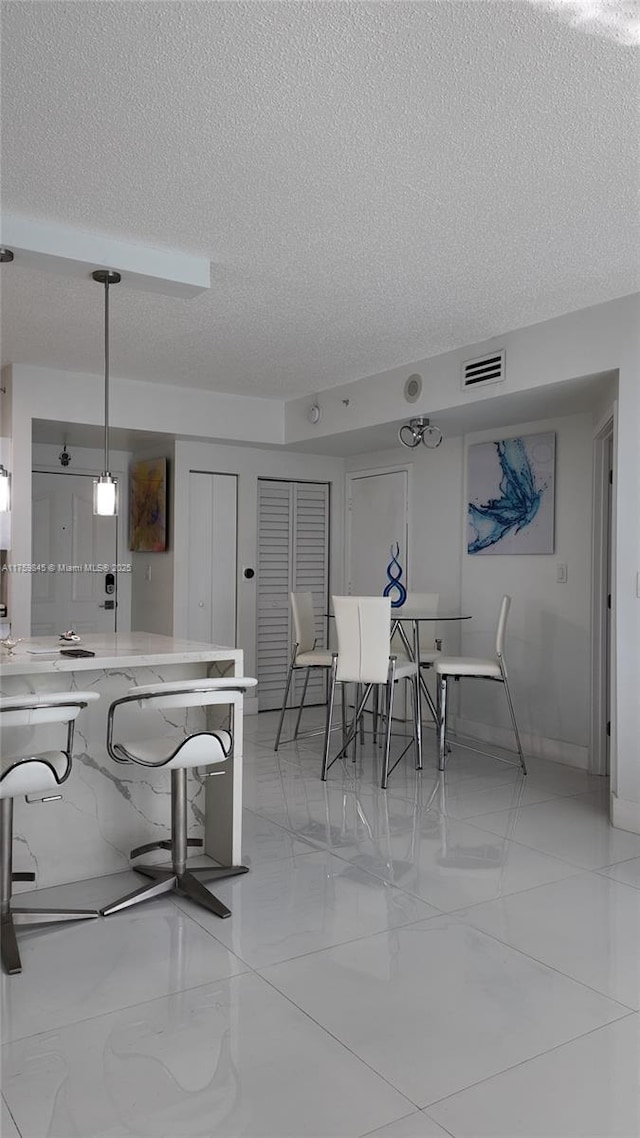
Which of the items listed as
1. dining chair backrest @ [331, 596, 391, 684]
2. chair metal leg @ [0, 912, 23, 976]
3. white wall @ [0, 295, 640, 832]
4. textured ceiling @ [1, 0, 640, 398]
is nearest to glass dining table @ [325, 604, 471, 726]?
dining chair backrest @ [331, 596, 391, 684]

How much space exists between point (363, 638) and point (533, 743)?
1442mm

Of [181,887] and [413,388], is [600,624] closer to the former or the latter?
[413,388]

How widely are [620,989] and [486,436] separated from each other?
3.75 metres

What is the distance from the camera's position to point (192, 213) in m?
2.93

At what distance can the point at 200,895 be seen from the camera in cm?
282

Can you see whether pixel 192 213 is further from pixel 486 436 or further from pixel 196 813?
pixel 486 436

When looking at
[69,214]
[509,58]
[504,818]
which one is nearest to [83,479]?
[69,214]

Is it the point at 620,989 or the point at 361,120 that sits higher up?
the point at 361,120

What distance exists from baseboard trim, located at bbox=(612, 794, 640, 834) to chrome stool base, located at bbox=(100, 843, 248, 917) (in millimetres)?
1726

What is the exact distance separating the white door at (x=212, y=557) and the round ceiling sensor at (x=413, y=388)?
182 centimetres

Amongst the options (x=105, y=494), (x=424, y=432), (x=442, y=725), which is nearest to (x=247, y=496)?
(x=424, y=432)

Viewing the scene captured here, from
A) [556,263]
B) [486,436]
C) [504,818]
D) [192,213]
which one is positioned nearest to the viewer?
[192,213]

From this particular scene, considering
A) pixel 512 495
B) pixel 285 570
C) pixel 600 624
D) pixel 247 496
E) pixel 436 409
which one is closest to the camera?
pixel 600 624

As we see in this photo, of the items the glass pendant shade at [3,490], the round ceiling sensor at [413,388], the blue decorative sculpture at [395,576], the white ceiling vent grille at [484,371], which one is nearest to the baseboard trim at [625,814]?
the white ceiling vent grille at [484,371]
